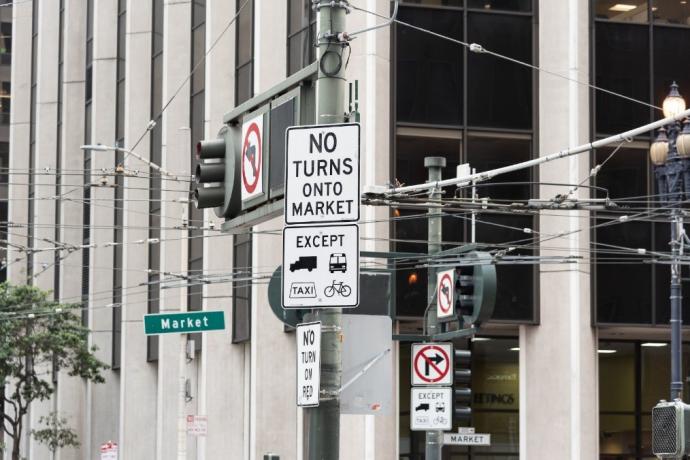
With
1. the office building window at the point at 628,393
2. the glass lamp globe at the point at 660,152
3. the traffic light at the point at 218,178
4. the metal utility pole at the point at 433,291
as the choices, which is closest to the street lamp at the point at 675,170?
the glass lamp globe at the point at 660,152

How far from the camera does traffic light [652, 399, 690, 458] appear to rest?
38.9 feet

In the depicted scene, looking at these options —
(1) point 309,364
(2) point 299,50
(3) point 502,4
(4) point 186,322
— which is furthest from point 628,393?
(1) point 309,364

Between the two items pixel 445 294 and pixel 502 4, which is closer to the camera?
pixel 445 294

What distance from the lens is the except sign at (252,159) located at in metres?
12.0

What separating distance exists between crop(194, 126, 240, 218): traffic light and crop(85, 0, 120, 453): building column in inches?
1651

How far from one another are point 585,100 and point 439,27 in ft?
12.1

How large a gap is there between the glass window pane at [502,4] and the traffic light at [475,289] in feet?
46.2

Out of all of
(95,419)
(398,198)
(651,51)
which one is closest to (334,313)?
(398,198)

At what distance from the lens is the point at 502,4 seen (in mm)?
33906

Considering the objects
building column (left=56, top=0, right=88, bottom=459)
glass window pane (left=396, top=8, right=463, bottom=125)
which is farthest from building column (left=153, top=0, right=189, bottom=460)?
glass window pane (left=396, top=8, right=463, bottom=125)

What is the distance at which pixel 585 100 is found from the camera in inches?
1313

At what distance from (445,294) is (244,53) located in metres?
20.8

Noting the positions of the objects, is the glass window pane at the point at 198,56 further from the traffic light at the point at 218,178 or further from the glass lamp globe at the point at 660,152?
the traffic light at the point at 218,178

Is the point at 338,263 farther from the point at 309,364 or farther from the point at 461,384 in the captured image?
the point at 461,384
